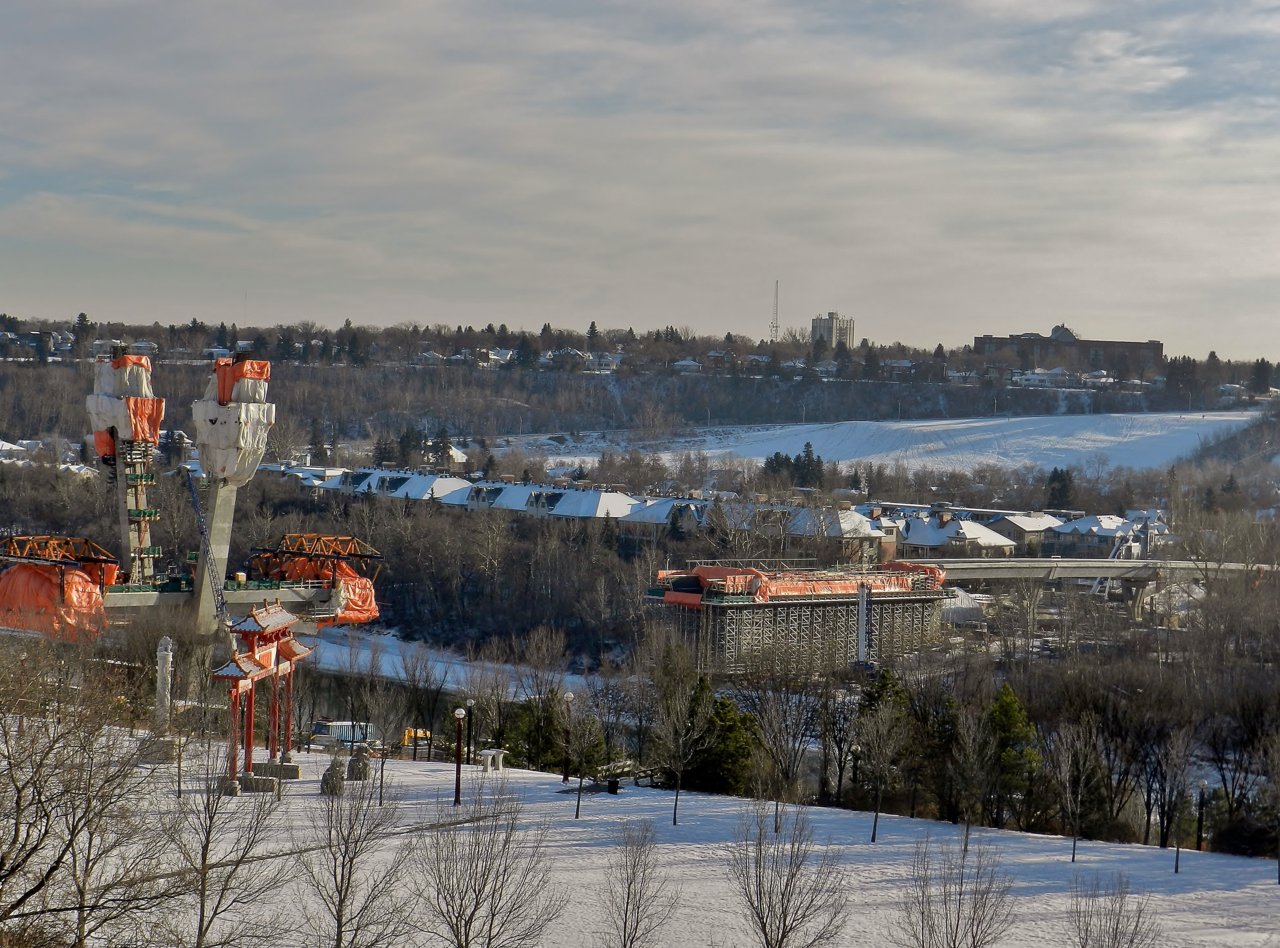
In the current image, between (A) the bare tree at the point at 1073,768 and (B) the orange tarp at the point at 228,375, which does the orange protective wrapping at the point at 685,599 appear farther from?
(A) the bare tree at the point at 1073,768

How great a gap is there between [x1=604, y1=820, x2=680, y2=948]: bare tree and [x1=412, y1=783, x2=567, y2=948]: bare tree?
803 millimetres

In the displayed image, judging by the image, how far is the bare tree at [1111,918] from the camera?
17453mm

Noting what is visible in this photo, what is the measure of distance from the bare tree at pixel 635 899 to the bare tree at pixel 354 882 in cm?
277

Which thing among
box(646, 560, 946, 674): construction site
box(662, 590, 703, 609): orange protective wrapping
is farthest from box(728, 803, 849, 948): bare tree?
box(662, 590, 703, 609): orange protective wrapping

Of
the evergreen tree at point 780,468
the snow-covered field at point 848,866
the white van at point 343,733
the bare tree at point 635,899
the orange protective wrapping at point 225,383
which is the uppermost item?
the orange protective wrapping at point 225,383

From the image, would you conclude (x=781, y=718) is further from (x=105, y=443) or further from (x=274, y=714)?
(x=105, y=443)

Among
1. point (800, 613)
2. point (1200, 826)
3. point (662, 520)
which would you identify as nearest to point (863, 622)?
point (800, 613)

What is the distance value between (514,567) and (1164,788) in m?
42.4

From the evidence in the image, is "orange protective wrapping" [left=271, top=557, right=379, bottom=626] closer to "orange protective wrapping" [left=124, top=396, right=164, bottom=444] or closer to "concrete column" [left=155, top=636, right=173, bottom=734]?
"orange protective wrapping" [left=124, top=396, right=164, bottom=444]

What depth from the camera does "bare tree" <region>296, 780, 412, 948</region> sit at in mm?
18438

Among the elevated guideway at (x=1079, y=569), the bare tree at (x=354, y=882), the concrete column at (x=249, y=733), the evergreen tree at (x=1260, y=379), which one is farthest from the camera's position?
the evergreen tree at (x=1260, y=379)

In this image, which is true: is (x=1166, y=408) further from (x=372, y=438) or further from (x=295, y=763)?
(x=295, y=763)

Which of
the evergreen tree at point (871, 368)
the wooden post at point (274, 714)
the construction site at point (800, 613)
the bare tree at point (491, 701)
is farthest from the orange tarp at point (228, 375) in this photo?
the evergreen tree at point (871, 368)

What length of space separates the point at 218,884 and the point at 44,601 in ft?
64.4
